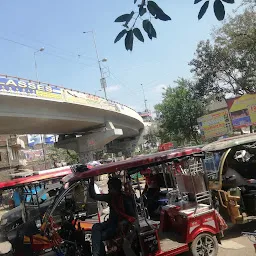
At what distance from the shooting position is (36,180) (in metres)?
7.71

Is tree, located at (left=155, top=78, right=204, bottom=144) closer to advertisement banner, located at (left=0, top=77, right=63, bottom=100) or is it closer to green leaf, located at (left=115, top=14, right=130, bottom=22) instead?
advertisement banner, located at (left=0, top=77, right=63, bottom=100)

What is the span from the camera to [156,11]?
2574 mm

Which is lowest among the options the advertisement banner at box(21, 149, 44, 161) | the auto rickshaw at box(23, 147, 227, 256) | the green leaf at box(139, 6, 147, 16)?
the auto rickshaw at box(23, 147, 227, 256)

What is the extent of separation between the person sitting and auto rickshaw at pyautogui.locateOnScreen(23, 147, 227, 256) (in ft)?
0.41

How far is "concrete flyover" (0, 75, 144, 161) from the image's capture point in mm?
18578

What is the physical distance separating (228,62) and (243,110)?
25.0 feet

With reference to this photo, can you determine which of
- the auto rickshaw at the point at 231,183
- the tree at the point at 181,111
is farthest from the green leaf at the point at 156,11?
the tree at the point at 181,111

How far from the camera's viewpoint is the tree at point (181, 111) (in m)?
37.2

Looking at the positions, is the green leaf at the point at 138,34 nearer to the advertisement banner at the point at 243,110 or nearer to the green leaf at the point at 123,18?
the green leaf at the point at 123,18

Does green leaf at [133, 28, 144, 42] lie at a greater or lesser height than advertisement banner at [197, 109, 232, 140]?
lesser

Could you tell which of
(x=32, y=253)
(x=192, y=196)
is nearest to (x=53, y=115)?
(x=32, y=253)

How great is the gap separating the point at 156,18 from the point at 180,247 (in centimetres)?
425

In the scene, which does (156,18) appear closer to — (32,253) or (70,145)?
(32,253)

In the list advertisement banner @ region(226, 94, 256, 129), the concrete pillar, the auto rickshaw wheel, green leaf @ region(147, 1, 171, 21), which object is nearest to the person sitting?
the auto rickshaw wheel
